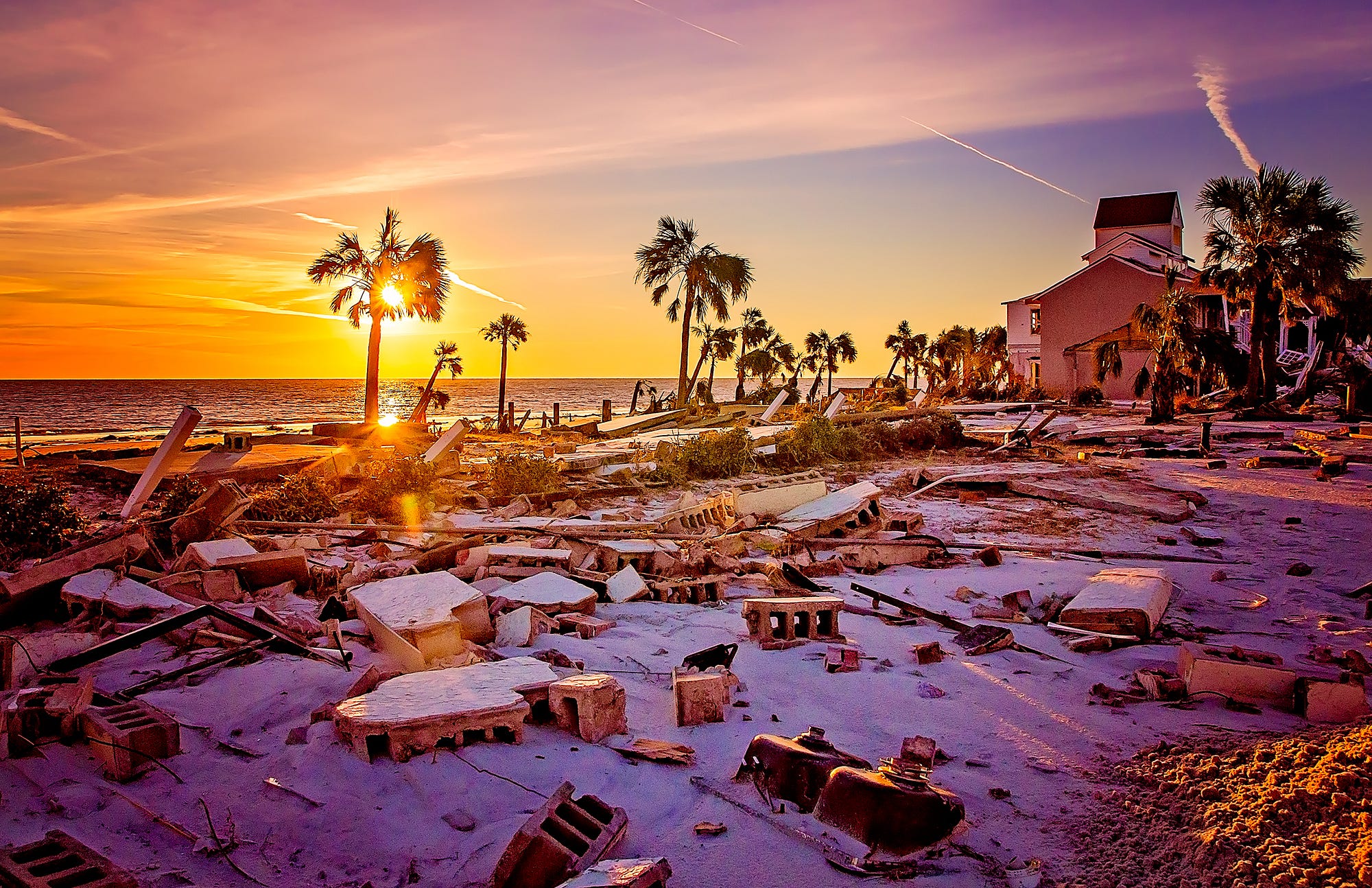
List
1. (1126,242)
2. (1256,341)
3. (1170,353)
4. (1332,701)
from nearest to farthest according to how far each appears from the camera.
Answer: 1. (1332,701)
2. (1170,353)
3. (1256,341)
4. (1126,242)

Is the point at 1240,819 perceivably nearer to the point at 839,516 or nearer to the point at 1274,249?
the point at 839,516

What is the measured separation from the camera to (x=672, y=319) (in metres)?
36.2

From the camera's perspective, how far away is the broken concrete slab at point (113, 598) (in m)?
5.60

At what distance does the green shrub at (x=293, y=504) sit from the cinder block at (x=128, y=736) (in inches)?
250

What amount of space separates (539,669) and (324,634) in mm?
2076

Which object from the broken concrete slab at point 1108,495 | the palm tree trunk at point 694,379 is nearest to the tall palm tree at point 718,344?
the palm tree trunk at point 694,379

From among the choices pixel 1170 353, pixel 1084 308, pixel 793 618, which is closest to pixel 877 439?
pixel 1170 353

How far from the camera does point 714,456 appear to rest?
50.6ft

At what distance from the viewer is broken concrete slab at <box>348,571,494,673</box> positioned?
16.3 feet

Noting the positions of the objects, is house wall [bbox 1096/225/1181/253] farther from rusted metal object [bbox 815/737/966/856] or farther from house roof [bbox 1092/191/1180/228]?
rusted metal object [bbox 815/737/966/856]

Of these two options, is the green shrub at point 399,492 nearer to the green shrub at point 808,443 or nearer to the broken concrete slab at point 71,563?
the broken concrete slab at point 71,563

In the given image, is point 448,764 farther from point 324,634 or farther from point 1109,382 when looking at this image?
point 1109,382

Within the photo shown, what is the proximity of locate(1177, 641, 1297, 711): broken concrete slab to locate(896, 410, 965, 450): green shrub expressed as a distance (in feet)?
51.5

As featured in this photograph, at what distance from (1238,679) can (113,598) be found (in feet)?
24.4
